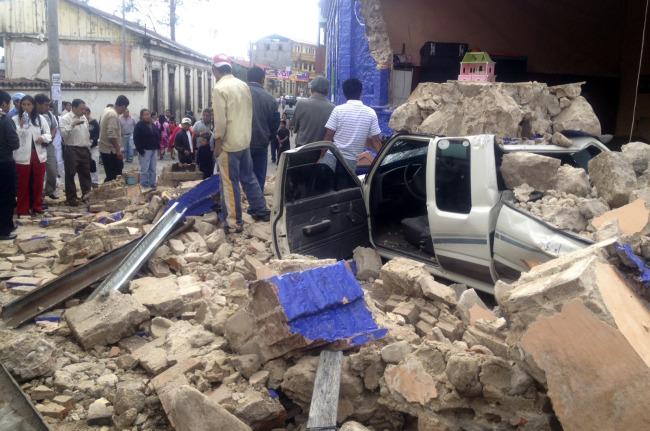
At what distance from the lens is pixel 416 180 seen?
6.08 metres

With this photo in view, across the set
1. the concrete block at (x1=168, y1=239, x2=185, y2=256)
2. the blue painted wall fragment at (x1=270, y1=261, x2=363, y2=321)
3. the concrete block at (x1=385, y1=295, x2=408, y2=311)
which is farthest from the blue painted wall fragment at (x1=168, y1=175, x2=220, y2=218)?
the blue painted wall fragment at (x1=270, y1=261, x2=363, y2=321)

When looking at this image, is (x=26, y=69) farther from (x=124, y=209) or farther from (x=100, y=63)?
(x=124, y=209)

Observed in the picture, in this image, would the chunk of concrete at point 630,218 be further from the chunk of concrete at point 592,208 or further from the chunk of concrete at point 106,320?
the chunk of concrete at point 106,320

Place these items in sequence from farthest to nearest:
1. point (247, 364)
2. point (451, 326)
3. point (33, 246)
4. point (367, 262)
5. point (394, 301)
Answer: point (33, 246) → point (367, 262) → point (394, 301) → point (451, 326) → point (247, 364)

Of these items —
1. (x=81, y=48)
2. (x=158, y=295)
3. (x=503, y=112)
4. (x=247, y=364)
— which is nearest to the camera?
(x=247, y=364)

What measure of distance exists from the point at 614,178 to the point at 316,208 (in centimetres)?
250

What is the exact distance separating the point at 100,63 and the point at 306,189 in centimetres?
2401

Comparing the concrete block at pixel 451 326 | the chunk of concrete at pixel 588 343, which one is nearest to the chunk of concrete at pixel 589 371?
the chunk of concrete at pixel 588 343

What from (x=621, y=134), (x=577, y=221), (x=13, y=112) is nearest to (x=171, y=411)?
(x=577, y=221)

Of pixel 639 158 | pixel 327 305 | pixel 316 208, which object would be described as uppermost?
pixel 639 158

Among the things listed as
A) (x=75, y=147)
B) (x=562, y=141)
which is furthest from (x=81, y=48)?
(x=562, y=141)

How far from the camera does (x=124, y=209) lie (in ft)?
28.1

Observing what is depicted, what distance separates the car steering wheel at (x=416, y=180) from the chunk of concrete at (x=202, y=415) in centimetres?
365

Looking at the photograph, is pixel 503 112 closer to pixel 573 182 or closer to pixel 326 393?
pixel 573 182
